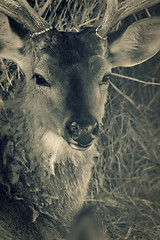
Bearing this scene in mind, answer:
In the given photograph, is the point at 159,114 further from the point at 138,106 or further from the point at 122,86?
the point at 122,86

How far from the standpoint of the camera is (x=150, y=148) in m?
3.12

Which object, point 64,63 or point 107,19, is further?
point 107,19

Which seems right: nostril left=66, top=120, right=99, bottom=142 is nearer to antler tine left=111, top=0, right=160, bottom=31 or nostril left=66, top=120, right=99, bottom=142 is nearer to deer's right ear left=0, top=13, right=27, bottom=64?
deer's right ear left=0, top=13, right=27, bottom=64

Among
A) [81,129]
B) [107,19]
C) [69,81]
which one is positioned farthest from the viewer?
[107,19]

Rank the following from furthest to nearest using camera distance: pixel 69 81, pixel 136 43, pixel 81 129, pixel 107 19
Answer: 1. pixel 136 43
2. pixel 107 19
3. pixel 69 81
4. pixel 81 129

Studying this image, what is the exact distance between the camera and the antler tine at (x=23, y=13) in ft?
5.10

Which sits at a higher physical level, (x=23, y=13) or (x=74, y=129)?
(x=23, y=13)

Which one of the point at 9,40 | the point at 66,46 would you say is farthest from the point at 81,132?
the point at 9,40

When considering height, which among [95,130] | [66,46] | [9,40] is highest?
[9,40]

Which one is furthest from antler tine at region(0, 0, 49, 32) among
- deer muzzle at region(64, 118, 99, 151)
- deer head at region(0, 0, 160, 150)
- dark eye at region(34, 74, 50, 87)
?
deer muzzle at region(64, 118, 99, 151)

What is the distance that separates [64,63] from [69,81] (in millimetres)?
112

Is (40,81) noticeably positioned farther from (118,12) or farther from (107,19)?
(118,12)

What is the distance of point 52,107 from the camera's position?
166cm

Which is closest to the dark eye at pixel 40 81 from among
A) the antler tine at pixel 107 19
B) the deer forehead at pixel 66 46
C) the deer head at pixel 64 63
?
the deer head at pixel 64 63
